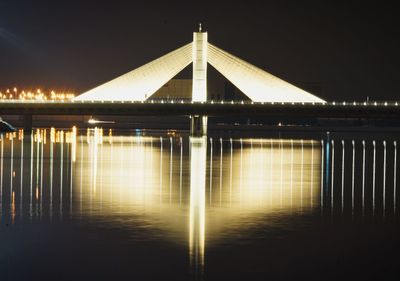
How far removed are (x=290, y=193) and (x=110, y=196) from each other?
4955 millimetres

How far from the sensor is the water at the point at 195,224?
13.7 meters

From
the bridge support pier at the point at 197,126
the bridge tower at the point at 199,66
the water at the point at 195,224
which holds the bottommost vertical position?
the water at the point at 195,224

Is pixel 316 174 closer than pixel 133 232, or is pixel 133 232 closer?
pixel 133 232

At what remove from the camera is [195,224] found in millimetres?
18469

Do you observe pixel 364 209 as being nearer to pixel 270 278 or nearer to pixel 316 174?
pixel 270 278

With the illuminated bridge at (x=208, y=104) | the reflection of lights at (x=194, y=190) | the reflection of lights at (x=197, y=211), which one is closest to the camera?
the reflection of lights at (x=197, y=211)

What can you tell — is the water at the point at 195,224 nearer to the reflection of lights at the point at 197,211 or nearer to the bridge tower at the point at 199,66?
the reflection of lights at the point at 197,211

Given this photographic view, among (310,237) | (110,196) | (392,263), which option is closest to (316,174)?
(110,196)

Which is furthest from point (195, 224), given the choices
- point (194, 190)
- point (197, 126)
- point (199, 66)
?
point (197, 126)

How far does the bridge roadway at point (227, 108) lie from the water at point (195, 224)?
37.5 meters

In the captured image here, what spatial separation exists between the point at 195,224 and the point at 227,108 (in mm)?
54830

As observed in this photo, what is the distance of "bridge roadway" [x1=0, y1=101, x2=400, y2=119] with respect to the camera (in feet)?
238

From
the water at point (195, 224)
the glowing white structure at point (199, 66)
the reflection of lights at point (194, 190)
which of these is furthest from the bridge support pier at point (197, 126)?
the water at point (195, 224)

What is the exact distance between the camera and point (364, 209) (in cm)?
2191
